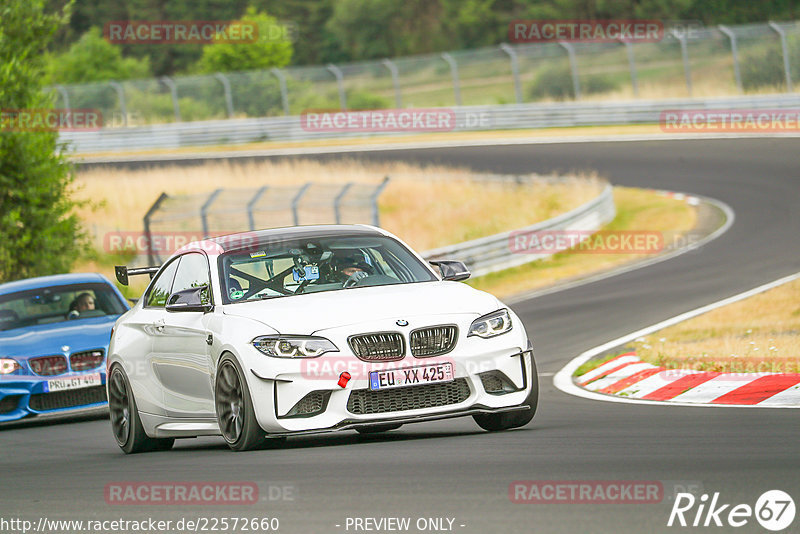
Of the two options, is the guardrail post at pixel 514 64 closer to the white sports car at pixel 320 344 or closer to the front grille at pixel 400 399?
the white sports car at pixel 320 344

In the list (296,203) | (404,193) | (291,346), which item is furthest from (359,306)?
(404,193)

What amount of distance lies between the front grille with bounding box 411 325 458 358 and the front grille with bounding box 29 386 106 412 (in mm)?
6132

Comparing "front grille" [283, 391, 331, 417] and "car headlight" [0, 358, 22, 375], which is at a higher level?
"front grille" [283, 391, 331, 417]

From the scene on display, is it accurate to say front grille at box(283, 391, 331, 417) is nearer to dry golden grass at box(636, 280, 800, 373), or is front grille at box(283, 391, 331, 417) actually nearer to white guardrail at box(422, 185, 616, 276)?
dry golden grass at box(636, 280, 800, 373)

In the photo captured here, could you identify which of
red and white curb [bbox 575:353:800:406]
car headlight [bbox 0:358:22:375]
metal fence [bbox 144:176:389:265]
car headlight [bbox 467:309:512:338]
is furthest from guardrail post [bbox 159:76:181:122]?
car headlight [bbox 467:309:512:338]

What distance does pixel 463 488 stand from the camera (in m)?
6.61

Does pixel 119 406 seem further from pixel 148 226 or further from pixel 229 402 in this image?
pixel 148 226

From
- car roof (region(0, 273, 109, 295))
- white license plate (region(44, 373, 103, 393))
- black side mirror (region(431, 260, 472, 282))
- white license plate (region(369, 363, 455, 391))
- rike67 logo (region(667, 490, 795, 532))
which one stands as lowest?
white license plate (region(44, 373, 103, 393))

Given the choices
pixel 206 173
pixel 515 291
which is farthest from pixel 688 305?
pixel 206 173

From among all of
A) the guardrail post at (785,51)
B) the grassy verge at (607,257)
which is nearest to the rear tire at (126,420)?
the grassy verge at (607,257)

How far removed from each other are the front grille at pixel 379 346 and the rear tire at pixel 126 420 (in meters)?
2.60

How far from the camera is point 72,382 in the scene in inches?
526

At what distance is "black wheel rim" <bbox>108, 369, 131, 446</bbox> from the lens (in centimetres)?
1029

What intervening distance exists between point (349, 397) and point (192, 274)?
6.75ft
